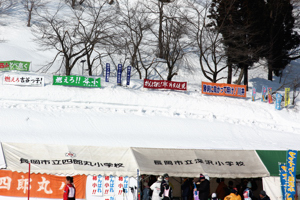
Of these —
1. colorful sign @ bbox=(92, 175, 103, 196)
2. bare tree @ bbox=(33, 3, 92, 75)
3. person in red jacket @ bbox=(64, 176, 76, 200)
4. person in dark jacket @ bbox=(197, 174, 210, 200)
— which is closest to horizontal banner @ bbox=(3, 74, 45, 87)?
bare tree @ bbox=(33, 3, 92, 75)

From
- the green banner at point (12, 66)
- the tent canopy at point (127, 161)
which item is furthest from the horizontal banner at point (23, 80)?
the tent canopy at point (127, 161)

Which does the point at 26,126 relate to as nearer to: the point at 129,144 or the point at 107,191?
the point at 129,144

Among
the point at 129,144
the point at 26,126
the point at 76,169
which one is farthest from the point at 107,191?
the point at 26,126

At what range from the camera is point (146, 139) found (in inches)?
737

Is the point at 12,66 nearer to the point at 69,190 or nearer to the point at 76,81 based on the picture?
the point at 76,81

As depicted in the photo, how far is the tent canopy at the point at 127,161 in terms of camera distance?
10.6 meters

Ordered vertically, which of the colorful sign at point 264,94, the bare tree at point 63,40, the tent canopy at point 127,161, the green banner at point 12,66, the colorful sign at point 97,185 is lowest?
the colorful sign at point 97,185

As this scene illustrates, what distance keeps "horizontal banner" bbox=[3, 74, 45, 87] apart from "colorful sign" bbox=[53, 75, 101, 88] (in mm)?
1011

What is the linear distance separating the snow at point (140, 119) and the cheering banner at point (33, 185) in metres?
6.32

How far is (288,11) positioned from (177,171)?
28033mm

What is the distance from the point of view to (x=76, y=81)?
2567cm

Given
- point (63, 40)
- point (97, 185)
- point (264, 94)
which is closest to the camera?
point (97, 185)

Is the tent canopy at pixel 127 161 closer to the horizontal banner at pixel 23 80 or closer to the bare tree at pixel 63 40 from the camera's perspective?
the horizontal banner at pixel 23 80

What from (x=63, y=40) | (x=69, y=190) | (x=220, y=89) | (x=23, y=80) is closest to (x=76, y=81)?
(x=23, y=80)
